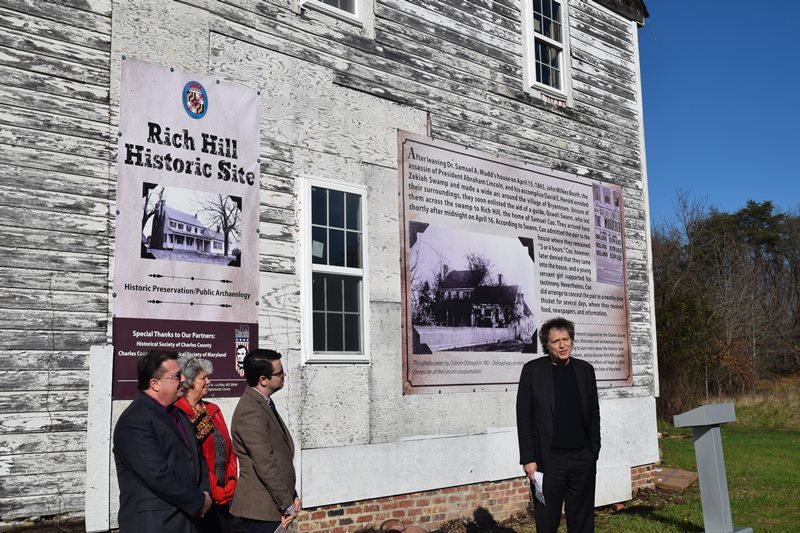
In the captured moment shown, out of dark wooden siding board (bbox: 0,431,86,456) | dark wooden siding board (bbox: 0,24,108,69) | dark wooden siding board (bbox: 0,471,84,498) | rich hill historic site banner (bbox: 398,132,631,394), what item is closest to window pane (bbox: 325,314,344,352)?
rich hill historic site banner (bbox: 398,132,631,394)

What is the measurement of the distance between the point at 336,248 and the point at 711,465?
13.3 ft

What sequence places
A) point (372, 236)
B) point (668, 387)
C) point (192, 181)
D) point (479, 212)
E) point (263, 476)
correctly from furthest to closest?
point (668, 387), point (479, 212), point (372, 236), point (192, 181), point (263, 476)

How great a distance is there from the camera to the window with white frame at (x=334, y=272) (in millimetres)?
8180

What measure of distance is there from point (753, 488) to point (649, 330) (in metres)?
2.91

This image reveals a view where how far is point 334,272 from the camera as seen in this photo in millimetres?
8430

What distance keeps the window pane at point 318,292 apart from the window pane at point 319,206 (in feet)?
1.81

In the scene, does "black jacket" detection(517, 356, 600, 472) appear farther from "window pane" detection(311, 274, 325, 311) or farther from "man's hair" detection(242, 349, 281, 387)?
"window pane" detection(311, 274, 325, 311)

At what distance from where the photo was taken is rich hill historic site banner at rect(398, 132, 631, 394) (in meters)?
9.29

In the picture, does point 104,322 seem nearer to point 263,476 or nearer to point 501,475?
point 263,476

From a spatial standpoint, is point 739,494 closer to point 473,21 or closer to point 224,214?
point 473,21

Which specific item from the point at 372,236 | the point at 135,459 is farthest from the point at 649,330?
the point at 135,459

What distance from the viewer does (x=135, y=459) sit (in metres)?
4.29

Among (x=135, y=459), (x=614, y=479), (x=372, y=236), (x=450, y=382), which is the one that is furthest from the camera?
(x=614, y=479)

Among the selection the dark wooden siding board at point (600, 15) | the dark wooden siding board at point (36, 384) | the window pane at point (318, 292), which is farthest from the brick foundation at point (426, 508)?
the dark wooden siding board at point (600, 15)
